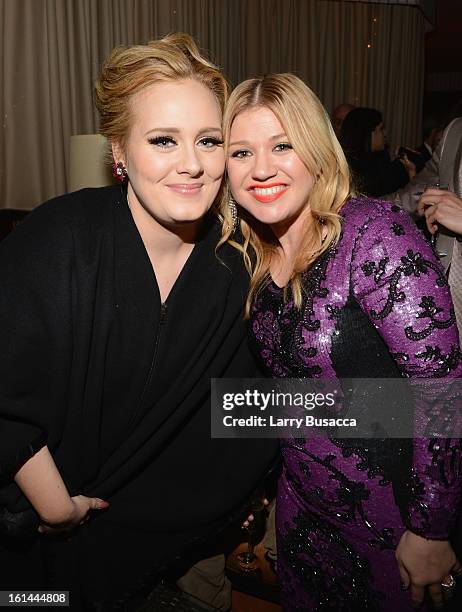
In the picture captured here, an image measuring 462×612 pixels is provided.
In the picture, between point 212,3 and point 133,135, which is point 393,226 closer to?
point 133,135

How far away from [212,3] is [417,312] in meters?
4.19

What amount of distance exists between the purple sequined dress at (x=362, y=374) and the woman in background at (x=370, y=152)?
7.06ft

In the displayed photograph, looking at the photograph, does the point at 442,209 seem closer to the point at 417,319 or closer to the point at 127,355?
the point at 417,319

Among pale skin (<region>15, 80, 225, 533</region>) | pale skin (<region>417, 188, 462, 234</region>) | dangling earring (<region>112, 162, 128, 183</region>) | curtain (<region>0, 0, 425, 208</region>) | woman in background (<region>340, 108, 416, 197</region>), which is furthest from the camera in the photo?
curtain (<region>0, 0, 425, 208</region>)

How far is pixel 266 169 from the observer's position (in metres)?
1.29

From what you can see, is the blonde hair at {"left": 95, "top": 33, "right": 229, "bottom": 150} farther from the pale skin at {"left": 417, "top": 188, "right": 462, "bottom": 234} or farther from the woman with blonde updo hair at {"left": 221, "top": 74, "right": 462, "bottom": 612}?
the pale skin at {"left": 417, "top": 188, "right": 462, "bottom": 234}

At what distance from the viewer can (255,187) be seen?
52.8 inches

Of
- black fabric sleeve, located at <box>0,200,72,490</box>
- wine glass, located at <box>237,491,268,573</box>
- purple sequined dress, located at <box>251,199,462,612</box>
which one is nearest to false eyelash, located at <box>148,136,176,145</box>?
black fabric sleeve, located at <box>0,200,72,490</box>

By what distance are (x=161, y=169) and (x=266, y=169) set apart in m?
0.23

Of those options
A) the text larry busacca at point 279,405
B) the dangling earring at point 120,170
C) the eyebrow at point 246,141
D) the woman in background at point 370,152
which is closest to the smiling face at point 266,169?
the eyebrow at point 246,141

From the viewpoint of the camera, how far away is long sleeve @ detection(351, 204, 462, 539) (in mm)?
1134

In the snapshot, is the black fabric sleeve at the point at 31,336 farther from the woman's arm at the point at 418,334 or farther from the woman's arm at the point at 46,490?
the woman's arm at the point at 418,334

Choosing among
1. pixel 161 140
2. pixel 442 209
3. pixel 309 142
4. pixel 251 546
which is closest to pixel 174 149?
pixel 161 140

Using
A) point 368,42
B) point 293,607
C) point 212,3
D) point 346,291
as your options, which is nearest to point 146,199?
point 346,291
